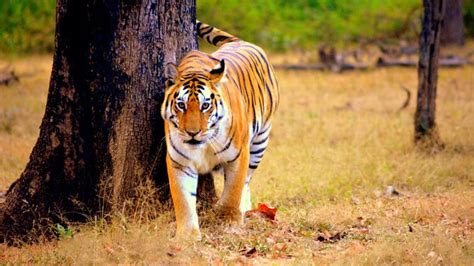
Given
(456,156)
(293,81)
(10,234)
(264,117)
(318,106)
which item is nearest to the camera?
(10,234)

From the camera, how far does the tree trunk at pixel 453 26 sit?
59.1 feet

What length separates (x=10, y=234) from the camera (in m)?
5.82

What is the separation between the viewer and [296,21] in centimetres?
1931

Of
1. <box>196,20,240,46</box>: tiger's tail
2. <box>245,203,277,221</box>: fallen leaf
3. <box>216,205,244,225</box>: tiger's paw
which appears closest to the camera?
<box>216,205,244,225</box>: tiger's paw

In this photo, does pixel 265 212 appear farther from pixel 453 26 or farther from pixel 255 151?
pixel 453 26

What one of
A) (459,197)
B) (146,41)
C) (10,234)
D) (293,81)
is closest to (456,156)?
(459,197)

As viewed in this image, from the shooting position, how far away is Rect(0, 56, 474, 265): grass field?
17.2 feet

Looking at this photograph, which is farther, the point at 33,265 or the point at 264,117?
the point at 264,117

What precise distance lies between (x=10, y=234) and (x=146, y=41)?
161 centimetres

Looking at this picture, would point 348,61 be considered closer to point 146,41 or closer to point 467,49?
point 467,49

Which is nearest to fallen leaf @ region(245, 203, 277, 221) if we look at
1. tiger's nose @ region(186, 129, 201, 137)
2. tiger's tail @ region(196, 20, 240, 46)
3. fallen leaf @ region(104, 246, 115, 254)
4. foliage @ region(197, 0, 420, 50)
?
tiger's nose @ region(186, 129, 201, 137)

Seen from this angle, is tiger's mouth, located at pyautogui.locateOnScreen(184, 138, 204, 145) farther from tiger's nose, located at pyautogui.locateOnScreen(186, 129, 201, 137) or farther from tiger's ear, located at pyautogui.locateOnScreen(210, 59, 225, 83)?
tiger's ear, located at pyautogui.locateOnScreen(210, 59, 225, 83)

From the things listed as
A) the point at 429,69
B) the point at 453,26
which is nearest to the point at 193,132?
the point at 429,69

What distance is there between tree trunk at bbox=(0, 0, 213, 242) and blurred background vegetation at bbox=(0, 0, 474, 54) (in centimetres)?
1023
